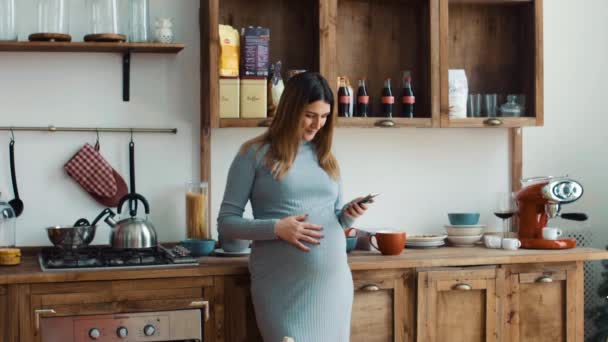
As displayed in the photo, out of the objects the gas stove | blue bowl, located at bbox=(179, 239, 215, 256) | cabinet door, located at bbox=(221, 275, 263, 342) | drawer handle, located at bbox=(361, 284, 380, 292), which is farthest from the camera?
blue bowl, located at bbox=(179, 239, 215, 256)

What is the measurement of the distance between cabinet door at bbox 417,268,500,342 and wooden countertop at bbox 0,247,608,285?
5 cm

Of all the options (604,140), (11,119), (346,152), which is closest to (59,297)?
(11,119)

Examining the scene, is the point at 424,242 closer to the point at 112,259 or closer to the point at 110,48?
the point at 112,259

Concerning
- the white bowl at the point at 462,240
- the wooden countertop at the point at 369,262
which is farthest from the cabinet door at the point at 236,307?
the white bowl at the point at 462,240

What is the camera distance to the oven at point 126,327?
3152 millimetres

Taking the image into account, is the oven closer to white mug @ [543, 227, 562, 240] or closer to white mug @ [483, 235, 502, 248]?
white mug @ [483, 235, 502, 248]

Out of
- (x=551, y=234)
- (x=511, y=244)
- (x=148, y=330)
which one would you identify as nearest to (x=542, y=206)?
(x=551, y=234)

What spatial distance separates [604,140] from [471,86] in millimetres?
795

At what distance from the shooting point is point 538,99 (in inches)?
157

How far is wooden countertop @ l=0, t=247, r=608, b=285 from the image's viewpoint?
3.14 metres

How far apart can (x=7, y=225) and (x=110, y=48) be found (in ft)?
2.73

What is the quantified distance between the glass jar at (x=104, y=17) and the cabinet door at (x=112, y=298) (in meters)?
1.07

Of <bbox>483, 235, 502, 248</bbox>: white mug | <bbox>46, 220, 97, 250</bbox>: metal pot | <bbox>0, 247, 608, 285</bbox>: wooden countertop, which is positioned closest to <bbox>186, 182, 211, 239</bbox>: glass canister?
<bbox>0, 247, 608, 285</bbox>: wooden countertop

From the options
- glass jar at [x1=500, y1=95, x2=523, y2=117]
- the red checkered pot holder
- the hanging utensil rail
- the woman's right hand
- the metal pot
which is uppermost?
glass jar at [x1=500, y1=95, x2=523, y2=117]
